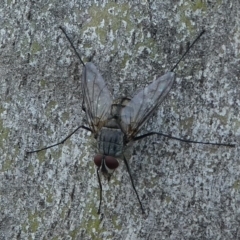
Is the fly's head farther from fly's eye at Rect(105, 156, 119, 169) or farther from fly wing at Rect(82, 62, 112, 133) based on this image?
fly wing at Rect(82, 62, 112, 133)

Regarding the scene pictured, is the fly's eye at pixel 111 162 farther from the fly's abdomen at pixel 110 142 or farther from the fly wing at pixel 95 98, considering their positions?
the fly wing at pixel 95 98

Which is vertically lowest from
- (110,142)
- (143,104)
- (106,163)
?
(106,163)

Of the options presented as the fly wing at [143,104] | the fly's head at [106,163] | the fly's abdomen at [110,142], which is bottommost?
the fly's head at [106,163]

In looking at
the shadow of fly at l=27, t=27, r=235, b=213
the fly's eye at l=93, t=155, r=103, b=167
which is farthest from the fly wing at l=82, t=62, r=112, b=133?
the fly's eye at l=93, t=155, r=103, b=167

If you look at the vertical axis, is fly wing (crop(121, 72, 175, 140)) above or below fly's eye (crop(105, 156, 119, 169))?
above

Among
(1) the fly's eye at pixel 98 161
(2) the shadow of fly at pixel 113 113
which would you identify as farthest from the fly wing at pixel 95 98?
(1) the fly's eye at pixel 98 161

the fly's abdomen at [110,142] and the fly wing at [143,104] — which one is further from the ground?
the fly wing at [143,104]

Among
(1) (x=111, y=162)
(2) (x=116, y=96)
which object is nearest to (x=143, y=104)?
(2) (x=116, y=96)

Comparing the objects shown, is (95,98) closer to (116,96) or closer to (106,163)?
(116,96)
